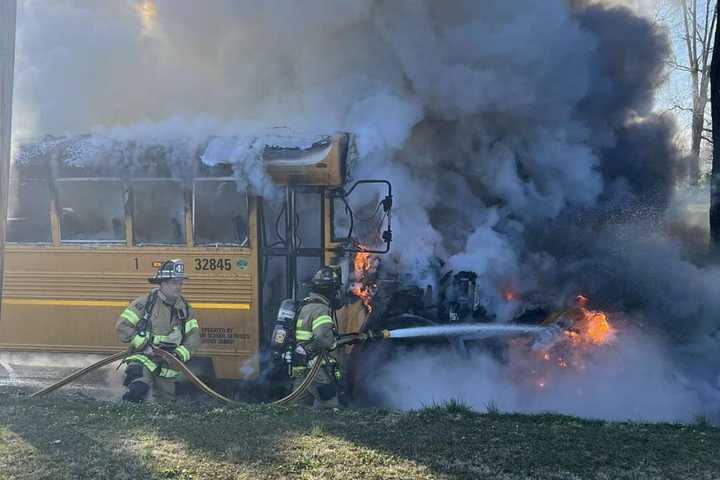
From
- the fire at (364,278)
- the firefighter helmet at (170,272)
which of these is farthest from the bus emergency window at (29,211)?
the fire at (364,278)

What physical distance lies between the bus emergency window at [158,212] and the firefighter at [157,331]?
431 millimetres

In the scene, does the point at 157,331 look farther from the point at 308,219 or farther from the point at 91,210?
the point at 308,219

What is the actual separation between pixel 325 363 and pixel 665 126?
8.08 m

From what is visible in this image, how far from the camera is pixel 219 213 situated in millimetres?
7012

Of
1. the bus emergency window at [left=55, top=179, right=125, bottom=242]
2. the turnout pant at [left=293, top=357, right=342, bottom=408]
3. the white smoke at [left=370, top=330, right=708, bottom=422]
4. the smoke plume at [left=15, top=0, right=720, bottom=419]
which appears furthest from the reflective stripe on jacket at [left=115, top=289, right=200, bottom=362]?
the white smoke at [left=370, top=330, right=708, bottom=422]

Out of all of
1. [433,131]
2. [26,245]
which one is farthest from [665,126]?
[26,245]

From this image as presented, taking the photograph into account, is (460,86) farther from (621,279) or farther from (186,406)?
(186,406)

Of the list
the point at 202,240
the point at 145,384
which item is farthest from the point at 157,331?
the point at 202,240

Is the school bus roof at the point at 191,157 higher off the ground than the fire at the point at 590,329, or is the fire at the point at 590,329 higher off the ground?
the school bus roof at the point at 191,157

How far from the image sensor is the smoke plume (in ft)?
26.7

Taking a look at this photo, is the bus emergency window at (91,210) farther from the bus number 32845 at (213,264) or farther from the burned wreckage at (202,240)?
the bus number 32845 at (213,264)

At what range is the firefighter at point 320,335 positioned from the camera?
21.6ft

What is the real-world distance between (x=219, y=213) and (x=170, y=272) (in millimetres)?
825

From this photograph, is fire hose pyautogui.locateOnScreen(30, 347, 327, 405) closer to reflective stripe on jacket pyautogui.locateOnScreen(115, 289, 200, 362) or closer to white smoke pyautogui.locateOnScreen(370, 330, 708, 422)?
reflective stripe on jacket pyautogui.locateOnScreen(115, 289, 200, 362)
